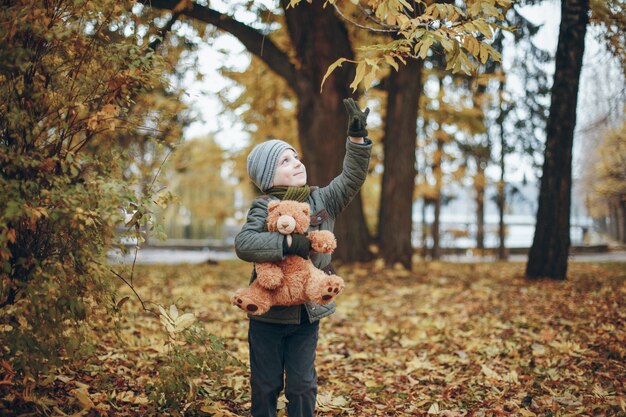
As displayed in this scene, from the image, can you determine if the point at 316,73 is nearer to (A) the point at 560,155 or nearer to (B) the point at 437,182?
(A) the point at 560,155

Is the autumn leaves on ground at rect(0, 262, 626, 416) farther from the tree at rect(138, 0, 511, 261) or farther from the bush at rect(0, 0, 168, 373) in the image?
the tree at rect(138, 0, 511, 261)

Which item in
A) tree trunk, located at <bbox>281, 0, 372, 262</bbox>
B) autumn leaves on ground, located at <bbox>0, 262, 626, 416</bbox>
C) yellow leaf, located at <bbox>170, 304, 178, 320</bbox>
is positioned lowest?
autumn leaves on ground, located at <bbox>0, 262, 626, 416</bbox>

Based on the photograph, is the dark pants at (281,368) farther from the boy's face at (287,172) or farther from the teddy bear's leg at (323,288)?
the boy's face at (287,172)

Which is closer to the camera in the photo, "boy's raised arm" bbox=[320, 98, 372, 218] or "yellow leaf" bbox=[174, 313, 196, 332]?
"boy's raised arm" bbox=[320, 98, 372, 218]

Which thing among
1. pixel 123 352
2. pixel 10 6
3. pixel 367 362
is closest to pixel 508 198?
pixel 367 362

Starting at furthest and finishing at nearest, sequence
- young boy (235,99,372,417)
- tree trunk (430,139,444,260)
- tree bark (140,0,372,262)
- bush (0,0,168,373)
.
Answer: tree trunk (430,139,444,260), tree bark (140,0,372,262), young boy (235,99,372,417), bush (0,0,168,373)

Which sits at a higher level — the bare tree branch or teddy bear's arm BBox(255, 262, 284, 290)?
the bare tree branch

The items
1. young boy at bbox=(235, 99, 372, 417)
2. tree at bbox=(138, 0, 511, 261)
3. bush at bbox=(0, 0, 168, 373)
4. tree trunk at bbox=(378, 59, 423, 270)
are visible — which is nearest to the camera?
bush at bbox=(0, 0, 168, 373)

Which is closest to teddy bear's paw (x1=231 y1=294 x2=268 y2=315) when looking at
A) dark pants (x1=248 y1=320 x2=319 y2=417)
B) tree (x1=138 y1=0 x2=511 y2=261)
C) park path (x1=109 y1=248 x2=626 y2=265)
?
dark pants (x1=248 y1=320 x2=319 y2=417)

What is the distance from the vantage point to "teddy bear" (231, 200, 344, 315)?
2.61 metres

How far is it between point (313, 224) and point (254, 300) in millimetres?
509

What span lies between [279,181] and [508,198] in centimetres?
1406

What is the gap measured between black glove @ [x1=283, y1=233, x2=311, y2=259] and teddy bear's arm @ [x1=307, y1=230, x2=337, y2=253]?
28 millimetres

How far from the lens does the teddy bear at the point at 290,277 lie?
2.61 m
